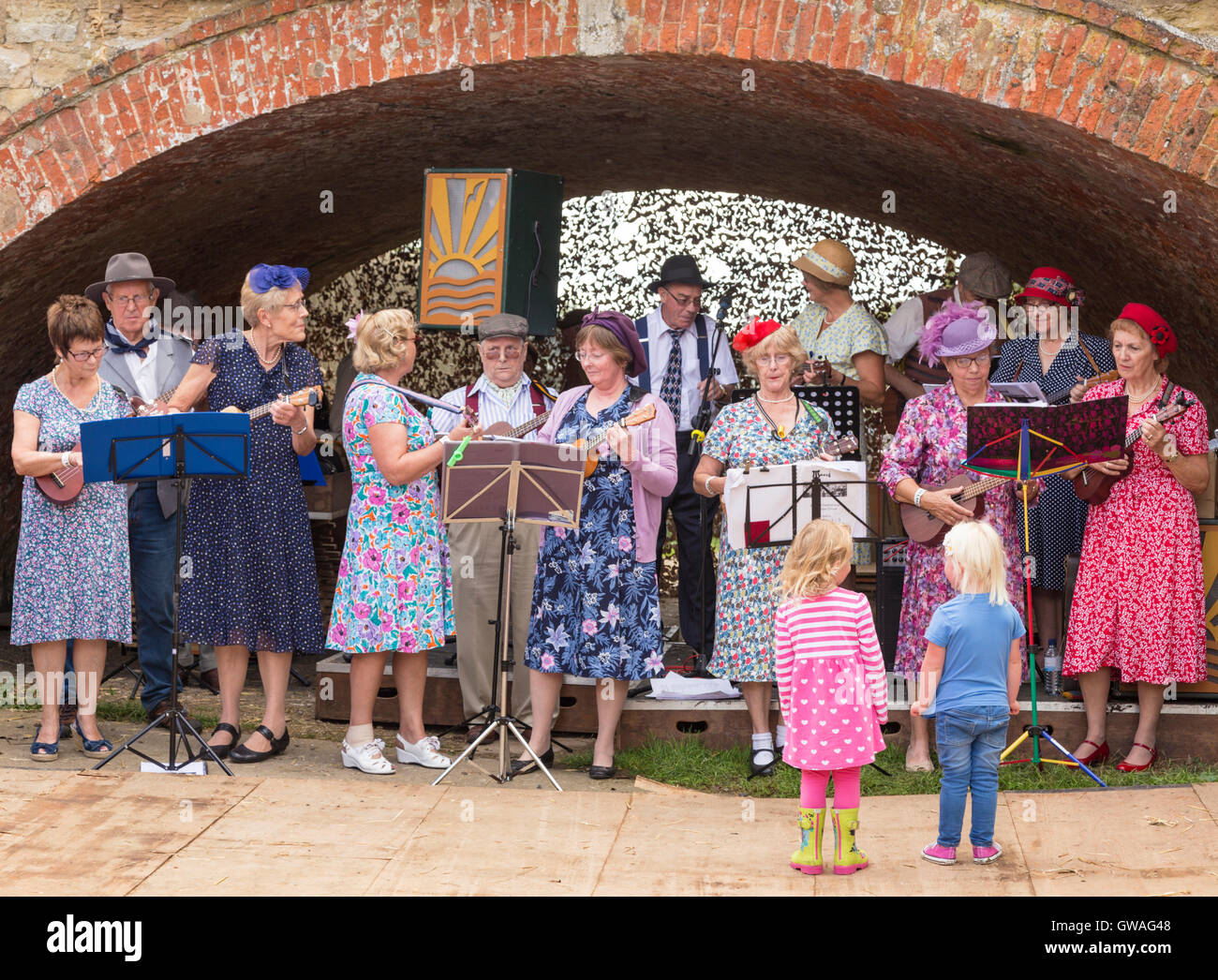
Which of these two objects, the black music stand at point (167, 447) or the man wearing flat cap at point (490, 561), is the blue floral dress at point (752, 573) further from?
the black music stand at point (167, 447)

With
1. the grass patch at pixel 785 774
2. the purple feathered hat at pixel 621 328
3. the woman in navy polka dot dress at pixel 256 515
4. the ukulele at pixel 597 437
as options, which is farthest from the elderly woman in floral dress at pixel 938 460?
the woman in navy polka dot dress at pixel 256 515

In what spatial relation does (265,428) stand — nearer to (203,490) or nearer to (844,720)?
(203,490)

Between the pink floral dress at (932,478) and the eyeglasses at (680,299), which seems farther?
the eyeglasses at (680,299)

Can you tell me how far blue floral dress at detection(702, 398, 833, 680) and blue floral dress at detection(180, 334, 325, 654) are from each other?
1792 mm

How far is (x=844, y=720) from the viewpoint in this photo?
4.98m

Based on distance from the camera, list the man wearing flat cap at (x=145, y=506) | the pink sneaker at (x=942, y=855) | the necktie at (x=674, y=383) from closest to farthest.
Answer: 1. the pink sneaker at (x=942, y=855)
2. the man wearing flat cap at (x=145, y=506)
3. the necktie at (x=674, y=383)

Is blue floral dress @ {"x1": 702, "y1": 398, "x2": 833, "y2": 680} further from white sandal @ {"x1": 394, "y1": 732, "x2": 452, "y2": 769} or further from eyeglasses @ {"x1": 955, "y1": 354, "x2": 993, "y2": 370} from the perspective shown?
white sandal @ {"x1": 394, "y1": 732, "x2": 452, "y2": 769}

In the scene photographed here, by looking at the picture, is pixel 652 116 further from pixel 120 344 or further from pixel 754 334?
pixel 120 344

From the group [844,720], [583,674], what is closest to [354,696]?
[583,674]

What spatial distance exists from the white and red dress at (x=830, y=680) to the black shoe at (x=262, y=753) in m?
2.62

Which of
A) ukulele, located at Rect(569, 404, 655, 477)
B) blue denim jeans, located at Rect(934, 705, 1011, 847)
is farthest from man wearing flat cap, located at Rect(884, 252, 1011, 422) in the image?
blue denim jeans, located at Rect(934, 705, 1011, 847)

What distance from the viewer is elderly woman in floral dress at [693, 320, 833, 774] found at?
641 cm

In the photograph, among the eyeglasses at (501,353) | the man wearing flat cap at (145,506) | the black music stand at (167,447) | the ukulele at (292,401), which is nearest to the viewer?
the black music stand at (167,447)

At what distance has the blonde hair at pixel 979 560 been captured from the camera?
5.08 m
